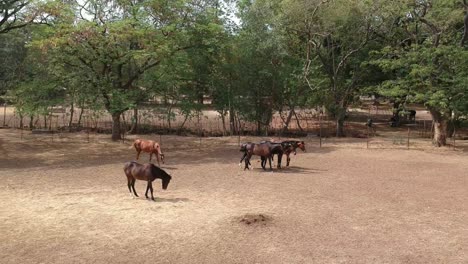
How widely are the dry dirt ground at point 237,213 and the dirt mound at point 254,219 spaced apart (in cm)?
3

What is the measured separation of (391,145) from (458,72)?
5021mm

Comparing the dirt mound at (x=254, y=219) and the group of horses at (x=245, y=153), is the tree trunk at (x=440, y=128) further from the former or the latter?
the dirt mound at (x=254, y=219)

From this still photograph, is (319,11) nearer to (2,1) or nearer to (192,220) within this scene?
(2,1)

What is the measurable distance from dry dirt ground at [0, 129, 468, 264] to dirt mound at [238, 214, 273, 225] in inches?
1.0

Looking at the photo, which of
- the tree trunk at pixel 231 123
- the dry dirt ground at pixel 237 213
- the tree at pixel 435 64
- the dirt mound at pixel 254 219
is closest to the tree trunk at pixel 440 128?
the tree at pixel 435 64

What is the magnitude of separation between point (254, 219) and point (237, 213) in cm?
79

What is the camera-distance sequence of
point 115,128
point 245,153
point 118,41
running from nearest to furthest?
point 245,153, point 118,41, point 115,128

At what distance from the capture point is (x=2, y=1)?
19.0 m

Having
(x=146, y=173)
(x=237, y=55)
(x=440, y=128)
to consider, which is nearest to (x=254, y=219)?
(x=146, y=173)

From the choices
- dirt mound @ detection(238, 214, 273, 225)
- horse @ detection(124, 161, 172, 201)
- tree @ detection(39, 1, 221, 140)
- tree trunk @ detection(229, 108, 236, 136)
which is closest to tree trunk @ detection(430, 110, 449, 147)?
tree trunk @ detection(229, 108, 236, 136)

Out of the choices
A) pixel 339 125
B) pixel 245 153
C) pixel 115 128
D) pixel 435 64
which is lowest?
pixel 245 153

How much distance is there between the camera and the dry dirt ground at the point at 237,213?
8.16 metres

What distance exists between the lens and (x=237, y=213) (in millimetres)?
10633

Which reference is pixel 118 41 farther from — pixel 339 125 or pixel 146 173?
pixel 339 125
